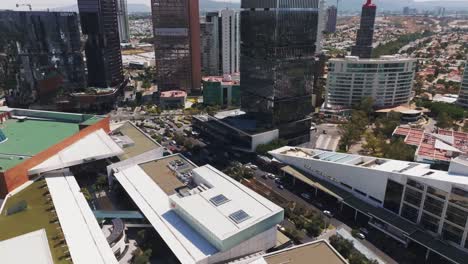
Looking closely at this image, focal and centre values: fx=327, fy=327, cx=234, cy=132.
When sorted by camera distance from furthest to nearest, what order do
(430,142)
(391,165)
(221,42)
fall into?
(221,42)
(430,142)
(391,165)

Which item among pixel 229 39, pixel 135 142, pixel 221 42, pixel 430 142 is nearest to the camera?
pixel 430 142

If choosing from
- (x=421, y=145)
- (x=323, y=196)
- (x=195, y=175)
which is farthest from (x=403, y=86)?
(x=195, y=175)

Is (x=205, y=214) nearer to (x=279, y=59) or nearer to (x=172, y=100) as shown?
(x=279, y=59)

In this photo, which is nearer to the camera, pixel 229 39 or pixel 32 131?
pixel 32 131

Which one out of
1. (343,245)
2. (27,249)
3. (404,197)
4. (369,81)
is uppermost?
(369,81)

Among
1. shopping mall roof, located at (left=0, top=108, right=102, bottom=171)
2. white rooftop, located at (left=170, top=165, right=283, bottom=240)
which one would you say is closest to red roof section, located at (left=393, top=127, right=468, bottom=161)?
white rooftop, located at (left=170, top=165, right=283, bottom=240)

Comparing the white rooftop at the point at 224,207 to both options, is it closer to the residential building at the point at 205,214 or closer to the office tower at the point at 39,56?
the residential building at the point at 205,214

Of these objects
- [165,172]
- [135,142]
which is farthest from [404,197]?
[135,142]

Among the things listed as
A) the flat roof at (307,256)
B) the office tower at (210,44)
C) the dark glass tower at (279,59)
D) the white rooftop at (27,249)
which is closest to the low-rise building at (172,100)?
the office tower at (210,44)

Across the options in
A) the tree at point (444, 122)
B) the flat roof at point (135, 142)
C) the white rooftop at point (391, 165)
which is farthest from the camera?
the tree at point (444, 122)
